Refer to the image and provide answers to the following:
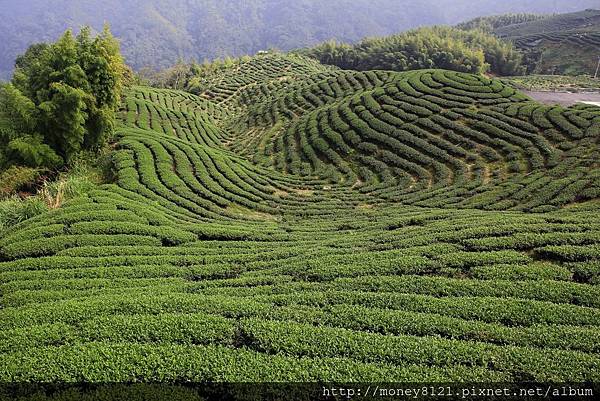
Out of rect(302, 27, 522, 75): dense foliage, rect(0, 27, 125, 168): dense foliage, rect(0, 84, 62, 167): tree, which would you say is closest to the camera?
rect(0, 84, 62, 167): tree

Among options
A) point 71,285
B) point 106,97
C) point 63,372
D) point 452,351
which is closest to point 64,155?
point 106,97

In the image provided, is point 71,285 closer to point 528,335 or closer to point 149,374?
point 149,374

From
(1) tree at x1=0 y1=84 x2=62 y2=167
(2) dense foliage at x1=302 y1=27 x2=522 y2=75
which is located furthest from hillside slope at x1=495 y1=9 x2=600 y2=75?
(1) tree at x1=0 y1=84 x2=62 y2=167

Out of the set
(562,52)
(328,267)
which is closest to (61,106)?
(328,267)

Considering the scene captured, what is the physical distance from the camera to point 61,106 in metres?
25.3

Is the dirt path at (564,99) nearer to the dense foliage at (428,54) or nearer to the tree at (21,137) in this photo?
the dense foliage at (428,54)

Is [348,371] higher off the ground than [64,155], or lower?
lower

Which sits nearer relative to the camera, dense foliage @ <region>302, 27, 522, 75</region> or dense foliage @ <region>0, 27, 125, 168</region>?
dense foliage @ <region>0, 27, 125, 168</region>

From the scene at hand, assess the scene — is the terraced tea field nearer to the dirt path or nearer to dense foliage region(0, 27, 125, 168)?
dense foliage region(0, 27, 125, 168)

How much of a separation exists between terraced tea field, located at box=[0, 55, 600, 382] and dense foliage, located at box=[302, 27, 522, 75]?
69.8 m

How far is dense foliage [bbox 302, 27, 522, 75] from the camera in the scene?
94.1m

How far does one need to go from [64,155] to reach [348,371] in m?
28.2

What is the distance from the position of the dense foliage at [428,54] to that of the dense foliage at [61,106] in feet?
276

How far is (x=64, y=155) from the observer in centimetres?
2764
